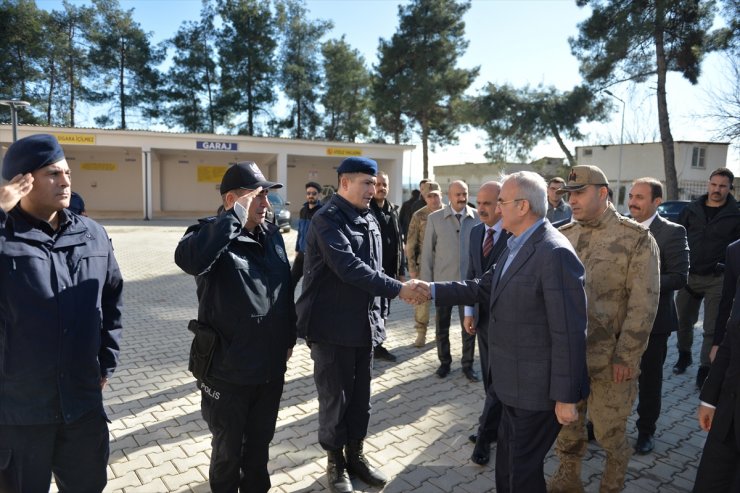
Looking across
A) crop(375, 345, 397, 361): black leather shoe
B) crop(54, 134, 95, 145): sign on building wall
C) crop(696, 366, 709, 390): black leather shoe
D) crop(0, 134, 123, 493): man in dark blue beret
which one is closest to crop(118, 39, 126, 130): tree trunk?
crop(54, 134, 95, 145): sign on building wall

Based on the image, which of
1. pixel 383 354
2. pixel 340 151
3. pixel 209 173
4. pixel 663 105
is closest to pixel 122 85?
pixel 209 173

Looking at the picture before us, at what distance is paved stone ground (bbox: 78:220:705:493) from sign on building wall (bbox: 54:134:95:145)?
2332 cm

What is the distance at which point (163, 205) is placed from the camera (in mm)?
31344

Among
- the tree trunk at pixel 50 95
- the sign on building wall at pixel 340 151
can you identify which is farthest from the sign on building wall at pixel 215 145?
the tree trunk at pixel 50 95

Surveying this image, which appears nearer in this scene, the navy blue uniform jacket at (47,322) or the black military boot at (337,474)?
the navy blue uniform jacket at (47,322)

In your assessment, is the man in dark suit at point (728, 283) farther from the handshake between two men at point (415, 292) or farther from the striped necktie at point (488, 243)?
the striped necktie at point (488, 243)

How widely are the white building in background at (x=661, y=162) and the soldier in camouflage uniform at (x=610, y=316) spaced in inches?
1366

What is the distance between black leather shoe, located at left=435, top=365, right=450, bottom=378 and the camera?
552 centimetres

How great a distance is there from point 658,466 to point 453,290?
2.11 m

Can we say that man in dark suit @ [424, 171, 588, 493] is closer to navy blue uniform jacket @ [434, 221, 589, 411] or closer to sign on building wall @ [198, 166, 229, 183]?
navy blue uniform jacket @ [434, 221, 589, 411]

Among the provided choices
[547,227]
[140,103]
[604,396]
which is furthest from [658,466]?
[140,103]

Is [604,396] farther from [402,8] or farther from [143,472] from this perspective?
[402,8]

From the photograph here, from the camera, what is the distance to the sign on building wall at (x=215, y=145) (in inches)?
1061

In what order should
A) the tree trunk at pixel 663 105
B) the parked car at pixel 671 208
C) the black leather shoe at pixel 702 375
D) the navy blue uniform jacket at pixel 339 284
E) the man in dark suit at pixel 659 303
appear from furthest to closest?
the tree trunk at pixel 663 105
the parked car at pixel 671 208
the black leather shoe at pixel 702 375
the man in dark suit at pixel 659 303
the navy blue uniform jacket at pixel 339 284
